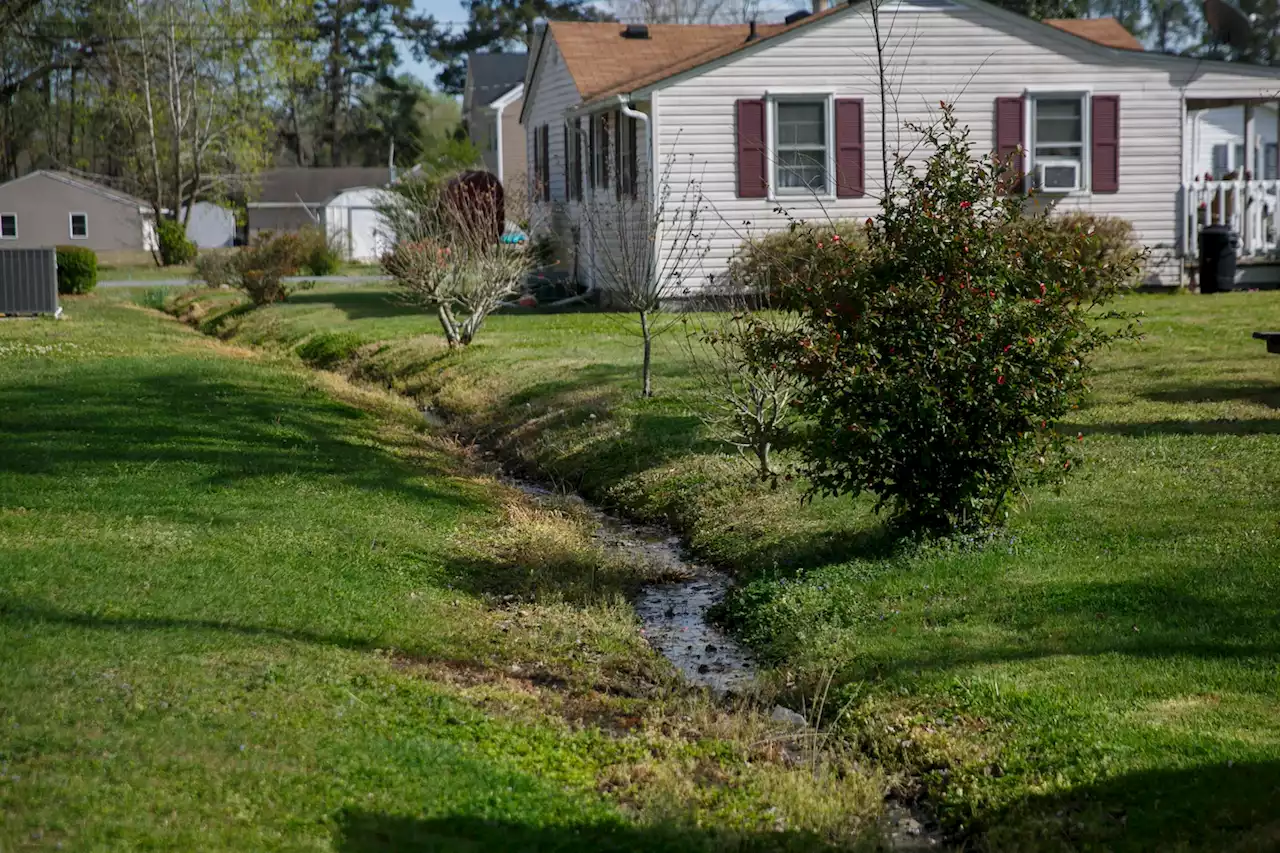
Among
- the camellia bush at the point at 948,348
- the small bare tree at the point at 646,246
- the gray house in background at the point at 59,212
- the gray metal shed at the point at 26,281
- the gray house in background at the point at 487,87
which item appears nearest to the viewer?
the camellia bush at the point at 948,348

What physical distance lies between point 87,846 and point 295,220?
2583 inches

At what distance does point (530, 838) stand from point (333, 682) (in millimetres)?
1705

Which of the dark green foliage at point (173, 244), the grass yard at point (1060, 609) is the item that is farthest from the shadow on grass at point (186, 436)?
the dark green foliage at point (173, 244)

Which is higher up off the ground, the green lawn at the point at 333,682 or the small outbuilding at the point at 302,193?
the small outbuilding at the point at 302,193

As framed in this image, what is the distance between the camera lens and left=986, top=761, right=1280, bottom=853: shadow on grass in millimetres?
5309

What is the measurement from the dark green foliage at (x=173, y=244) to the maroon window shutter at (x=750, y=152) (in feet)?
110

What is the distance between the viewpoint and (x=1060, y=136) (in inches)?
975

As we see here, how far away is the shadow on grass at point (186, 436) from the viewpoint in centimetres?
1142

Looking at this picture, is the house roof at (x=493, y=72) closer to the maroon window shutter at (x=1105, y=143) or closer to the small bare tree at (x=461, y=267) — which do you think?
the maroon window shutter at (x=1105, y=143)

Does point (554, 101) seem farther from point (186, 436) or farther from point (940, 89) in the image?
point (186, 436)

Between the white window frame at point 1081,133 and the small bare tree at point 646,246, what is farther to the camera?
the white window frame at point 1081,133

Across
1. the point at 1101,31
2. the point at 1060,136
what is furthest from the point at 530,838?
the point at 1101,31

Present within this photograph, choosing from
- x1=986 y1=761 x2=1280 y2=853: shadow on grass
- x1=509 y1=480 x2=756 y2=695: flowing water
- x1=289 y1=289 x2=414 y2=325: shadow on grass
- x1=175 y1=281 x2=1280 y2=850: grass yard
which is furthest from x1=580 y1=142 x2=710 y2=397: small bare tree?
x1=986 y1=761 x2=1280 y2=853: shadow on grass

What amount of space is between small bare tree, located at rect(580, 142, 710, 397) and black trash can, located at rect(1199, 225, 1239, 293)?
8.09 metres
